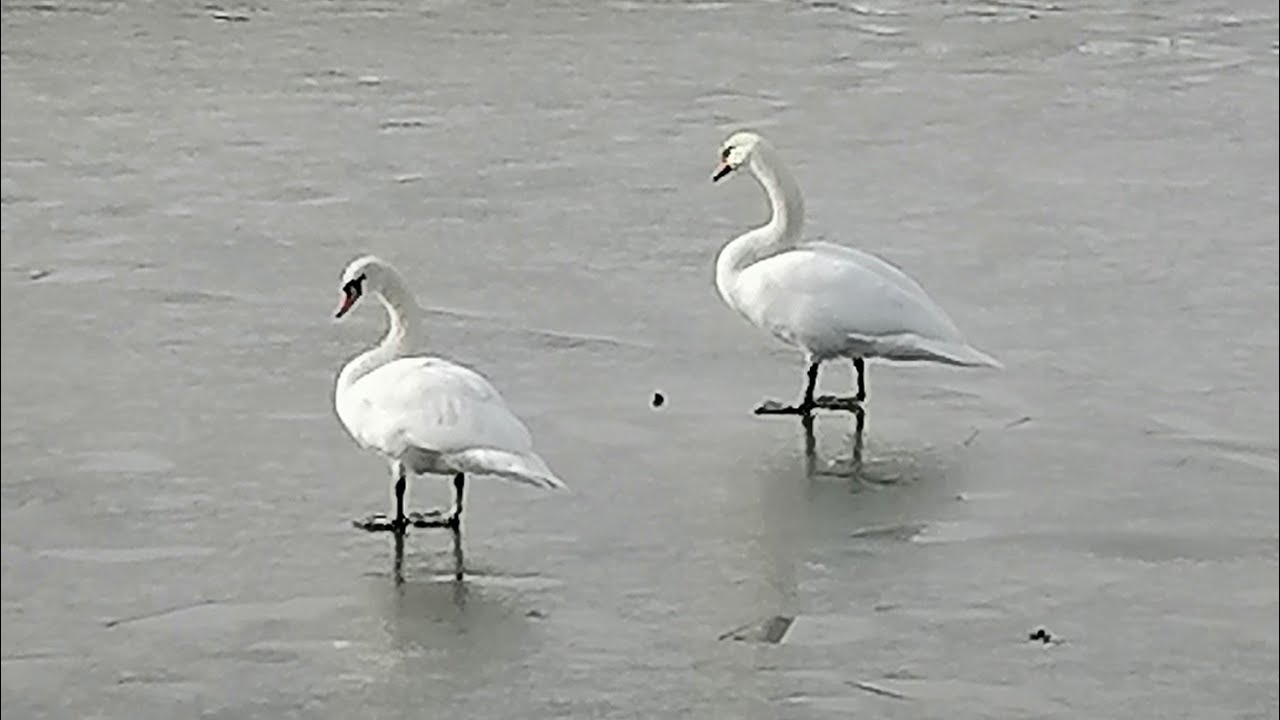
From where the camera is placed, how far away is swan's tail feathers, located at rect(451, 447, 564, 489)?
20.4 ft

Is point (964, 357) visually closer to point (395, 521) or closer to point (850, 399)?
point (850, 399)

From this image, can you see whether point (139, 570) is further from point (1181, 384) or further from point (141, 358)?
point (1181, 384)

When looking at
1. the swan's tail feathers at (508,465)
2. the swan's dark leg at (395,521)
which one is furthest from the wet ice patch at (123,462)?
the swan's tail feathers at (508,465)

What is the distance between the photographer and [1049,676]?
5.68 m

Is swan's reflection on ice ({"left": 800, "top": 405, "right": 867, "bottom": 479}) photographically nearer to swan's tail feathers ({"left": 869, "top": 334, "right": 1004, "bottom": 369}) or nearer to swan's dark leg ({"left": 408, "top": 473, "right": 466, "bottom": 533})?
swan's tail feathers ({"left": 869, "top": 334, "right": 1004, "bottom": 369})

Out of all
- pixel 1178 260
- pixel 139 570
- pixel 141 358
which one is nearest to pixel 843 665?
pixel 139 570

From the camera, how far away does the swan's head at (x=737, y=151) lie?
8316 mm

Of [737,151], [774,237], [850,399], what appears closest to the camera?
[850,399]

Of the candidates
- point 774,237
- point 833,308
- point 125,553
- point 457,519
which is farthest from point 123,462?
point 774,237

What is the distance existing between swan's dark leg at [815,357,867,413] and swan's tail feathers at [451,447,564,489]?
144 cm

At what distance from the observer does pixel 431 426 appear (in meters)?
6.42

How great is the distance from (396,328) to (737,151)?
65.5 inches

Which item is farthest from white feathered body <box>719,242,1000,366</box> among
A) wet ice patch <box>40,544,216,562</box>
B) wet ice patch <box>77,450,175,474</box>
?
wet ice patch <box>40,544,216,562</box>

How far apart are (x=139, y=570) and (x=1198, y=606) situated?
7.19ft
